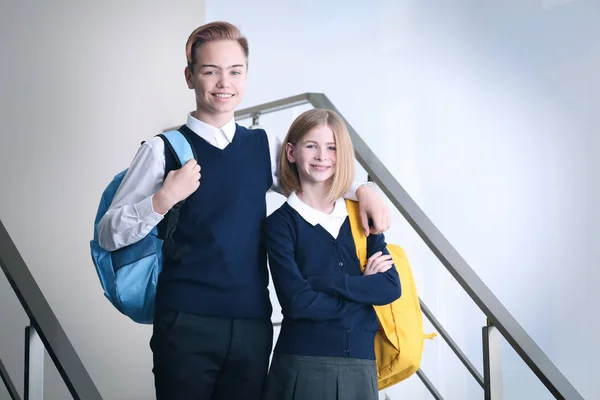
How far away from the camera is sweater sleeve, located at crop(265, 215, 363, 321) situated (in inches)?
51.8

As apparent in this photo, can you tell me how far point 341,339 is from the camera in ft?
4.38

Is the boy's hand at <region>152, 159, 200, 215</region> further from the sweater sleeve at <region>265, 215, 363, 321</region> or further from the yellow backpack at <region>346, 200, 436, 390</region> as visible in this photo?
the yellow backpack at <region>346, 200, 436, 390</region>

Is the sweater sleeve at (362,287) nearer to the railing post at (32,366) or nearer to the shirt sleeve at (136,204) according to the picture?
the shirt sleeve at (136,204)

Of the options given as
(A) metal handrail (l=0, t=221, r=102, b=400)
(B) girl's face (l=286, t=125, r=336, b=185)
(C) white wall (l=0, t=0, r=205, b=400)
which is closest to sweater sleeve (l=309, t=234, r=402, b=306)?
(B) girl's face (l=286, t=125, r=336, b=185)

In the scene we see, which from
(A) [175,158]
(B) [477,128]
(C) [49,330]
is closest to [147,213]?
(A) [175,158]

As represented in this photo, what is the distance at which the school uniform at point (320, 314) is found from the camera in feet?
4.31

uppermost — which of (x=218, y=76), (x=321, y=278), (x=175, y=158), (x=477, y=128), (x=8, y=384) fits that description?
(x=477, y=128)

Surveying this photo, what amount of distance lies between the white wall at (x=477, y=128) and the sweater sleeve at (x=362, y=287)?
242 centimetres

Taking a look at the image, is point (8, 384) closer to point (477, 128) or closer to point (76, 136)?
point (76, 136)

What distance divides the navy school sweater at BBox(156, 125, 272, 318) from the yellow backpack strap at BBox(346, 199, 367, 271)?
0.19m

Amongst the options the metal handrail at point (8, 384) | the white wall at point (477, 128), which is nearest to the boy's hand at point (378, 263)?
the metal handrail at point (8, 384)

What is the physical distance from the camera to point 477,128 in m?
3.84

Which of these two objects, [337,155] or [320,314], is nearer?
[320,314]

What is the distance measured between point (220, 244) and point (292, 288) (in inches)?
6.2
